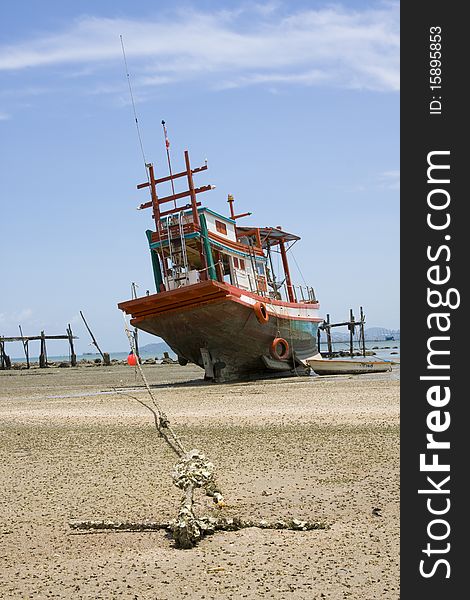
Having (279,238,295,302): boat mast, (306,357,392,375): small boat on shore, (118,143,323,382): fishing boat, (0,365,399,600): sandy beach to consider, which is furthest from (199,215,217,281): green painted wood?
(0,365,399,600): sandy beach

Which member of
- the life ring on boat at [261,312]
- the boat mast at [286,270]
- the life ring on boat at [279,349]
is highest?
the boat mast at [286,270]

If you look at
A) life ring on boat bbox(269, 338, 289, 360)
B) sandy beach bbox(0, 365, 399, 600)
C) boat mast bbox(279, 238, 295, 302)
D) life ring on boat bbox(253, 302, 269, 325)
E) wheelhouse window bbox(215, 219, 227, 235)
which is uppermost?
wheelhouse window bbox(215, 219, 227, 235)

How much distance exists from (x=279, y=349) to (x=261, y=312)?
270 cm

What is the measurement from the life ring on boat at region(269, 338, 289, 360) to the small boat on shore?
4.76 feet

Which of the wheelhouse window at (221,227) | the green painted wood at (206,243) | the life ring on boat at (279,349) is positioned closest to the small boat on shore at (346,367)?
the life ring on boat at (279,349)

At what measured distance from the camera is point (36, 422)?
13484 millimetres

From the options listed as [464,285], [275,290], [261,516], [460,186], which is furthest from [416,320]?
[275,290]

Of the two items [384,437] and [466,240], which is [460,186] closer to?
[466,240]

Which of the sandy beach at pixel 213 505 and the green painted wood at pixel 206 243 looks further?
the green painted wood at pixel 206 243

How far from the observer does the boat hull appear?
72.7 ft

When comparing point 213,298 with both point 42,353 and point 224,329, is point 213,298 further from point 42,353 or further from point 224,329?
point 42,353

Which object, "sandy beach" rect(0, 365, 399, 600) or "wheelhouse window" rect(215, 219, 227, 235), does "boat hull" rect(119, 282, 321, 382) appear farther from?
"sandy beach" rect(0, 365, 399, 600)

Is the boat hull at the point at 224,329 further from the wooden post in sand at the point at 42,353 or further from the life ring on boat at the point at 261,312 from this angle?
the wooden post in sand at the point at 42,353

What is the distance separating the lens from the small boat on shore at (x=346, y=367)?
27.2 m
